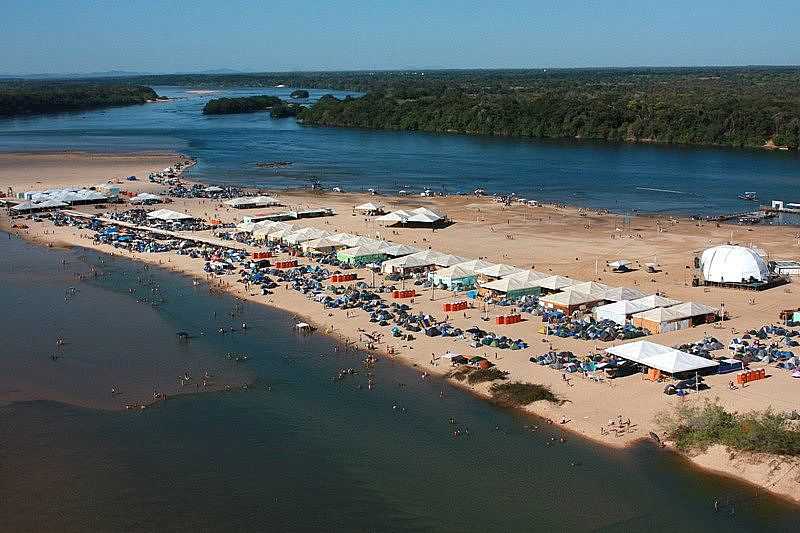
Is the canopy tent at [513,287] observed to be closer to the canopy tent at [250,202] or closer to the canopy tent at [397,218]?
the canopy tent at [397,218]

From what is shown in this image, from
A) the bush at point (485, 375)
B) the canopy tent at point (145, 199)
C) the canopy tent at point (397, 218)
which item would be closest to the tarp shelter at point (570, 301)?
the bush at point (485, 375)

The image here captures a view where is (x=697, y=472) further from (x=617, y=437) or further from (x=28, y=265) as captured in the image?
(x=28, y=265)

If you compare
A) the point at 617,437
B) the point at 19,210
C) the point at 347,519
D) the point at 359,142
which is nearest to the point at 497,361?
the point at 617,437

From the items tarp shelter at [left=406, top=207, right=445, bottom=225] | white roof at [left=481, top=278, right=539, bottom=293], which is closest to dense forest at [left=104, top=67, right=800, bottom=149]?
tarp shelter at [left=406, top=207, right=445, bottom=225]

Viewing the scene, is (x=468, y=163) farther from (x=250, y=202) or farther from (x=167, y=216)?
(x=167, y=216)

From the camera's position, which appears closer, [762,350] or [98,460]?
[98,460]

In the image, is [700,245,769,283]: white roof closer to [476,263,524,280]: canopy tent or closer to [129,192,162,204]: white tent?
[476,263,524,280]: canopy tent
